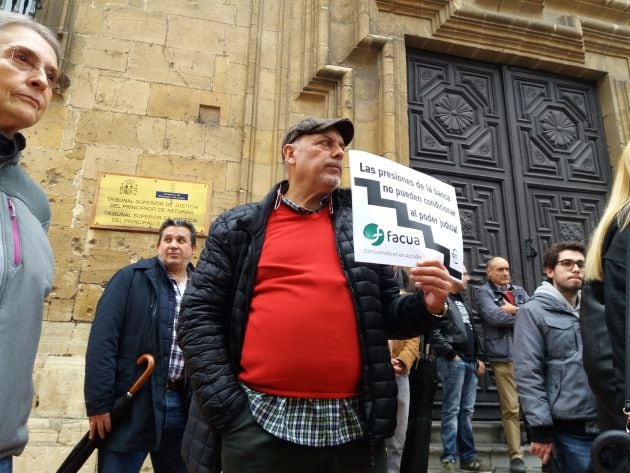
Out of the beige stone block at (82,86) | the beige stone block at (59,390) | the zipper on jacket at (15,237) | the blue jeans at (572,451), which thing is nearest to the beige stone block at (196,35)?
the beige stone block at (82,86)

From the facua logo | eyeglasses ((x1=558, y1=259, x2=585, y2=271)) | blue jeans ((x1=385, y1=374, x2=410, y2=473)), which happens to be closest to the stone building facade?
blue jeans ((x1=385, y1=374, x2=410, y2=473))

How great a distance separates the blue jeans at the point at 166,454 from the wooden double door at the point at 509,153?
389cm

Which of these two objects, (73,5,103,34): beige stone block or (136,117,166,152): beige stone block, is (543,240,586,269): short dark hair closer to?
(136,117,166,152): beige stone block

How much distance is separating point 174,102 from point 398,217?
4190 millimetres

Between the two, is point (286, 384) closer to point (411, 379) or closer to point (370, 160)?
point (370, 160)

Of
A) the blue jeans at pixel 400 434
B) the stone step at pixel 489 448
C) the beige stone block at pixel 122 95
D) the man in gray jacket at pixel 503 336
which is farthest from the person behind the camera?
the beige stone block at pixel 122 95

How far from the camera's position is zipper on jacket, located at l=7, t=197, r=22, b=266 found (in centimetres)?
122

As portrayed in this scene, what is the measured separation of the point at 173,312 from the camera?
301 centimetres

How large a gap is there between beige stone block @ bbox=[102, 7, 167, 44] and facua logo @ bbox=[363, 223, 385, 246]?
15.5 ft

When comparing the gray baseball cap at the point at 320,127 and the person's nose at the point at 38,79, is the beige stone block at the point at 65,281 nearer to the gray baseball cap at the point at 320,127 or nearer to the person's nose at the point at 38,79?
the gray baseball cap at the point at 320,127

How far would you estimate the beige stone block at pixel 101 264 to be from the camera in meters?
4.55

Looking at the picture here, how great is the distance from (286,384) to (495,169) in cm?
540

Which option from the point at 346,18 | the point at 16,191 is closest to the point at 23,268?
the point at 16,191

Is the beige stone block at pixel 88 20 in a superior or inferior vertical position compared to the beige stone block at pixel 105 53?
superior
